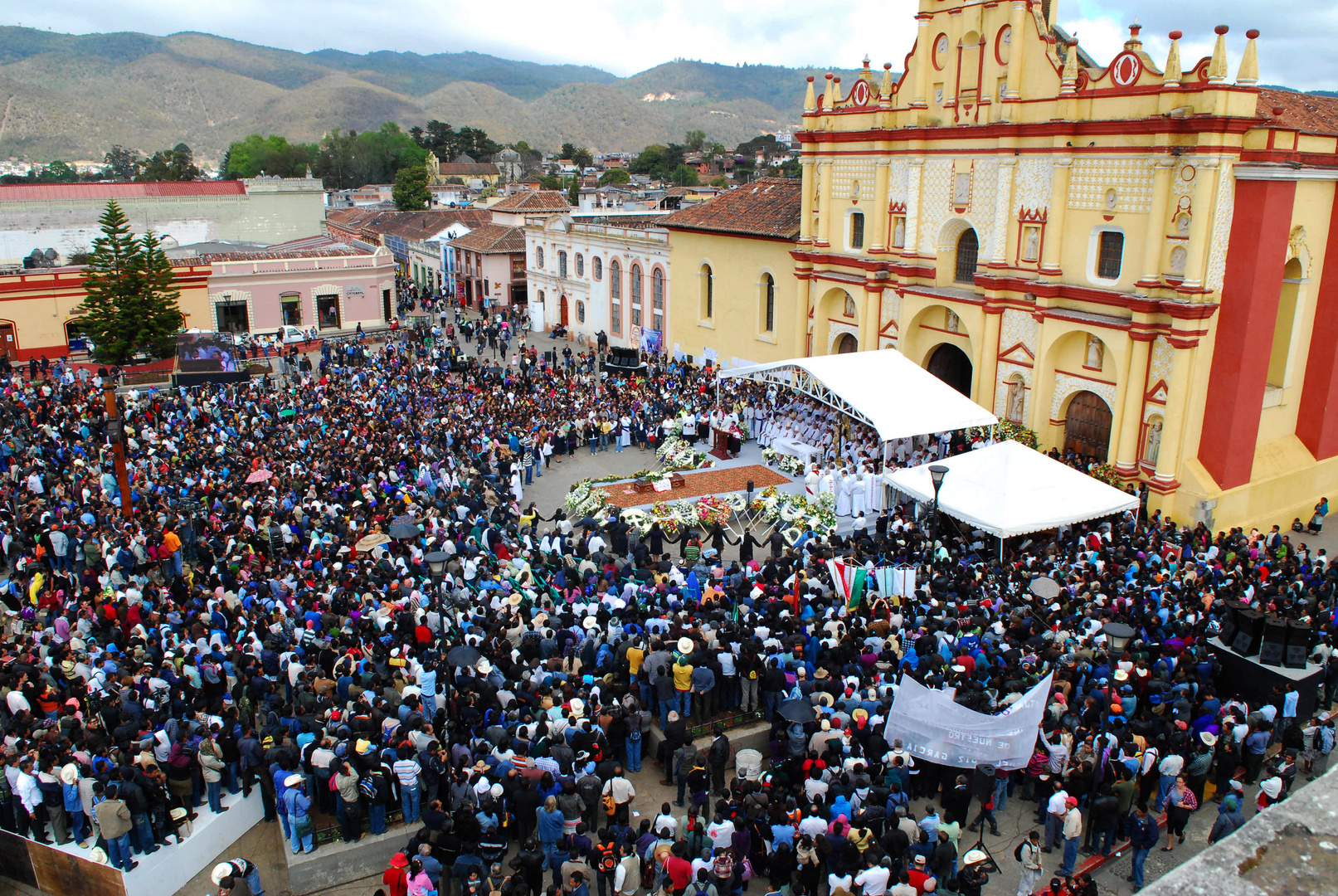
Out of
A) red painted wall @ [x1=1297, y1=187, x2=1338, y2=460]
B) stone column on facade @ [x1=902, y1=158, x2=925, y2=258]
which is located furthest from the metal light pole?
red painted wall @ [x1=1297, y1=187, x2=1338, y2=460]

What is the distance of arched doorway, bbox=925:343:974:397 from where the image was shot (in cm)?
2795

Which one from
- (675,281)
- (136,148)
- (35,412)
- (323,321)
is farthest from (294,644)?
(136,148)

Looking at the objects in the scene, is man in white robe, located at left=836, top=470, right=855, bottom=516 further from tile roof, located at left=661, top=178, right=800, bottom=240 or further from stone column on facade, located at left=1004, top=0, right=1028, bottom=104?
tile roof, located at left=661, top=178, right=800, bottom=240

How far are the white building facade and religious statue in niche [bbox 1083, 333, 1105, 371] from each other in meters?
19.4

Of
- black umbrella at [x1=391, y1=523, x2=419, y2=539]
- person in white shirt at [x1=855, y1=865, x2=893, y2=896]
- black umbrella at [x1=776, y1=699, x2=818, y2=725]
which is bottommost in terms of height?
person in white shirt at [x1=855, y1=865, x2=893, y2=896]

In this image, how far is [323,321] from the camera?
148ft

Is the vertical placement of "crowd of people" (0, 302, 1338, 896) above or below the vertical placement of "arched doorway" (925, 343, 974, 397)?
below

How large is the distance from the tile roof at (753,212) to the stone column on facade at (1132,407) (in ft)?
42.4

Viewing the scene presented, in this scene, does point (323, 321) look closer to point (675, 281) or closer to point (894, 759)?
point (675, 281)

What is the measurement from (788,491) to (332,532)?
10701mm

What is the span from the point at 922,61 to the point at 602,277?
2067 centimetres

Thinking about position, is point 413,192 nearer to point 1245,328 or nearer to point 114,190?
point 114,190

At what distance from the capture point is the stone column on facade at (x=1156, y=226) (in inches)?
826


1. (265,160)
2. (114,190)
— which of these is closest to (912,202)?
(114,190)
